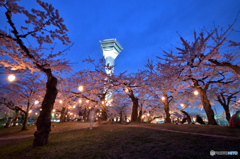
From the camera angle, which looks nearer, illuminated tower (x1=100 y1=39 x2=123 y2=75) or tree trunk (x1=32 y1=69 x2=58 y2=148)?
tree trunk (x1=32 y1=69 x2=58 y2=148)

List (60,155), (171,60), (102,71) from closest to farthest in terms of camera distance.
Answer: (60,155) < (171,60) < (102,71)

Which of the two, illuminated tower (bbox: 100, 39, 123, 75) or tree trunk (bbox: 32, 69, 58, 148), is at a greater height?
illuminated tower (bbox: 100, 39, 123, 75)

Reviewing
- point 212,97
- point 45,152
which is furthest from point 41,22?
point 212,97

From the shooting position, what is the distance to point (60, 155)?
18.9ft

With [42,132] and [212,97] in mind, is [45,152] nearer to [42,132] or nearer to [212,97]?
[42,132]

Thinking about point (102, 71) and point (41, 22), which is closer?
point (41, 22)

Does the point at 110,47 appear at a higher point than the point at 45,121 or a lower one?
higher

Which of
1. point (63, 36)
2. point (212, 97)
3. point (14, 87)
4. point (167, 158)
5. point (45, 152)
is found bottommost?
point (45, 152)

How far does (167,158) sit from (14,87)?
25.6 m

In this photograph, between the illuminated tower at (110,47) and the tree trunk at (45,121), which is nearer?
the tree trunk at (45,121)

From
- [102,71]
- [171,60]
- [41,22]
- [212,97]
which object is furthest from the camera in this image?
[212,97]

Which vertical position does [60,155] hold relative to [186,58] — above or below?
below

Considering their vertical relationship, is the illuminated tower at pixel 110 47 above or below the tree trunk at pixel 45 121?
above

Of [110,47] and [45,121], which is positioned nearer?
[45,121]
